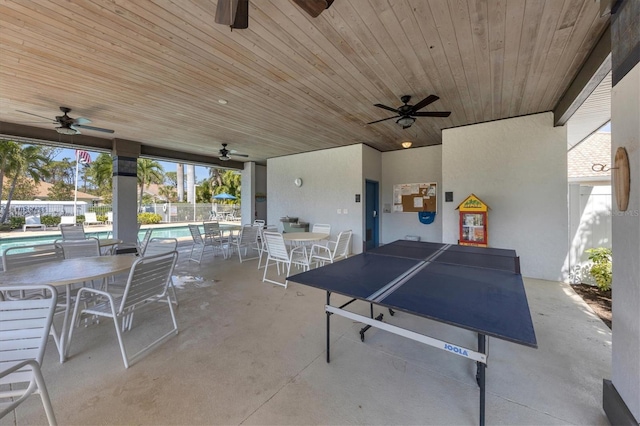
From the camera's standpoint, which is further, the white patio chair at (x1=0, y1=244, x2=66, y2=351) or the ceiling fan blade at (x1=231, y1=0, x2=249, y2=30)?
the white patio chair at (x1=0, y1=244, x2=66, y2=351)

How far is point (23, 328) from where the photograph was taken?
1.29m

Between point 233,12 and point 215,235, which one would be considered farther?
point 215,235

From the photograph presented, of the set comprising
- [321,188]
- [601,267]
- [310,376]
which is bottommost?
[310,376]

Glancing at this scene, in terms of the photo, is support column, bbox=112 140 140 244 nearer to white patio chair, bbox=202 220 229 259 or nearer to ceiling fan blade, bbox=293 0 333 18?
white patio chair, bbox=202 220 229 259

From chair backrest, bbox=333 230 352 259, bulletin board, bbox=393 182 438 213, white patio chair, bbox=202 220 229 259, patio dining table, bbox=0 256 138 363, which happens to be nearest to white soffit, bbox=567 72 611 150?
bulletin board, bbox=393 182 438 213

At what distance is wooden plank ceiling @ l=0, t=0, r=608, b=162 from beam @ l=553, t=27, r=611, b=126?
0.09 m

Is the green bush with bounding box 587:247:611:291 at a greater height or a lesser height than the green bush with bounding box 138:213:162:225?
lesser

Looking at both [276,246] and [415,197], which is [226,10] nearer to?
[276,246]

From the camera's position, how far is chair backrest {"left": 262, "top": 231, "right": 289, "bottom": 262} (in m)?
3.77

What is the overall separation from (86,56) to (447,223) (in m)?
5.93

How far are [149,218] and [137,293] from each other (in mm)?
14728

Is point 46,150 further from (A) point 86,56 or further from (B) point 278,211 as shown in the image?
(A) point 86,56

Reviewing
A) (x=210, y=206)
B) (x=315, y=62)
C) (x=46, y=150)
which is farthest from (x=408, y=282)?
(x=46, y=150)

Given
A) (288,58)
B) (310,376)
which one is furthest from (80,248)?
(288,58)
